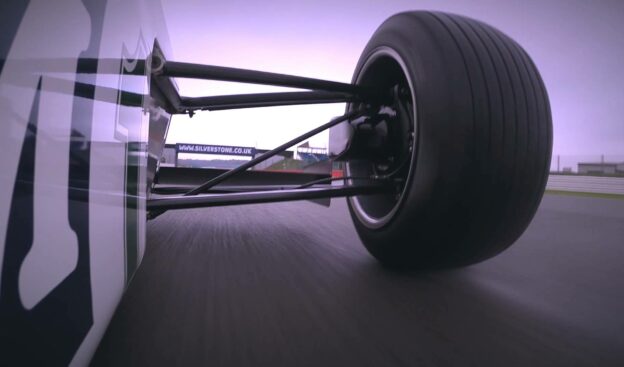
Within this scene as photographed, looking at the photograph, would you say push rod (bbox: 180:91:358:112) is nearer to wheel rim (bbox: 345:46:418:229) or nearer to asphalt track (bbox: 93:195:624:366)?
wheel rim (bbox: 345:46:418:229)

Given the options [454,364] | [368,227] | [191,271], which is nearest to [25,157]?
[454,364]

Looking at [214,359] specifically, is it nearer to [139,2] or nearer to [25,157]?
[25,157]

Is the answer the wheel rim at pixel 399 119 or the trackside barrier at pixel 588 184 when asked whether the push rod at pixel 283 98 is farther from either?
the trackside barrier at pixel 588 184

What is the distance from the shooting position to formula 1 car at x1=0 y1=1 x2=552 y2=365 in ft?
0.85

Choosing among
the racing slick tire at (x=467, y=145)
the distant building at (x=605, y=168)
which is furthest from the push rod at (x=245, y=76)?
the distant building at (x=605, y=168)

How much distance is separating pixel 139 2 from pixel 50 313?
67cm

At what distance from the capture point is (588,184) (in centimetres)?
1025

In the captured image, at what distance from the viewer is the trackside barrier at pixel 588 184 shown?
9.16 metres

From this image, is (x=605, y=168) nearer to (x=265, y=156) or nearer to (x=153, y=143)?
(x=265, y=156)

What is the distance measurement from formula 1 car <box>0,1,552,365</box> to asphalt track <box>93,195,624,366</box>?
5.2 inches

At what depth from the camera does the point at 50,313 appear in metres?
0.30

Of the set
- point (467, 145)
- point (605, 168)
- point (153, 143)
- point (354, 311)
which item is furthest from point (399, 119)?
point (605, 168)

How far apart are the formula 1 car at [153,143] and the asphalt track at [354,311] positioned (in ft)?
0.43

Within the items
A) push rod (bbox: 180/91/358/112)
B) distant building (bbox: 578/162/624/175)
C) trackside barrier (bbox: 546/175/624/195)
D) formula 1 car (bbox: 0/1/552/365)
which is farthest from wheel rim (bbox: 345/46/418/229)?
distant building (bbox: 578/162/624/175)
